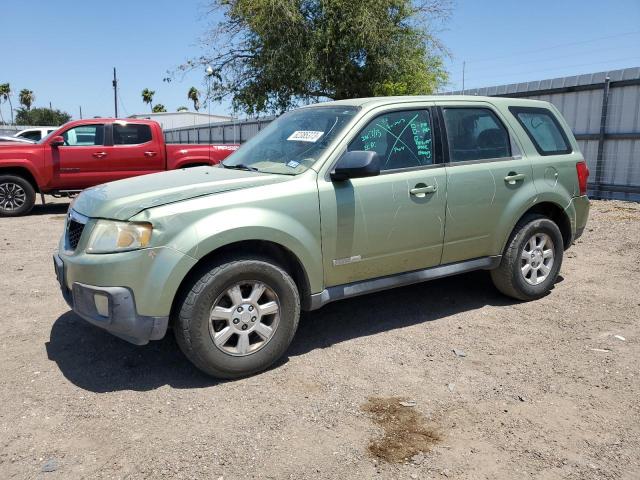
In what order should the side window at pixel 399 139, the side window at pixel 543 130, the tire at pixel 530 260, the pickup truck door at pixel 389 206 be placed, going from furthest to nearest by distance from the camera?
the side window at pixel 543 130, the tire at pixel 530 260, the side window at pixel 399 139, the pickup truck door at pixel 389 206

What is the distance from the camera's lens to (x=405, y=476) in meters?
2.65

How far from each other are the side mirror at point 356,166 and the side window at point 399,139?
25 centimetres

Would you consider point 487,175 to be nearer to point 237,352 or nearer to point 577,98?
point 237,352

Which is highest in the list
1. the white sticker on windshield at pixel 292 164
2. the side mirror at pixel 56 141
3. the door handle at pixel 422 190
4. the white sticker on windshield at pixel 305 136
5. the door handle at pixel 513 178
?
the white sticker on windshield at pixel 305 136

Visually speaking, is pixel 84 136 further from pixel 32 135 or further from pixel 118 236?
pixel 32 135

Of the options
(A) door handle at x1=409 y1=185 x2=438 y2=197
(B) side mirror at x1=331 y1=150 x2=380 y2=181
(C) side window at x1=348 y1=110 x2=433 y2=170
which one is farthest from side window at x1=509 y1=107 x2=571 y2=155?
(B) side mirror at x1=331 y1=150 x2=380 y2=181

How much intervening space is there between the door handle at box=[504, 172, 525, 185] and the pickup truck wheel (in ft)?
7.19

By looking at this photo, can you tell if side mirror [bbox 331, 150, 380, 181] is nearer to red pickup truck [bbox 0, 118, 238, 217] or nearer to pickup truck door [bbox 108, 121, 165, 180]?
red pickup truck [bbox 0, 118, 238, 217]

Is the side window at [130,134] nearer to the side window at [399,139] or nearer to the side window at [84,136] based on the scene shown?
the side window at [84,136]

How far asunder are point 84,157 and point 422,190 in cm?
892

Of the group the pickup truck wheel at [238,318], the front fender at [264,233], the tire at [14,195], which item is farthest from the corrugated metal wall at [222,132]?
the pickup truck wheel at [238,318]

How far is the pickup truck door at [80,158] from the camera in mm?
11031

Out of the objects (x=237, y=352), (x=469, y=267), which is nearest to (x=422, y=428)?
(x=237, y=352)

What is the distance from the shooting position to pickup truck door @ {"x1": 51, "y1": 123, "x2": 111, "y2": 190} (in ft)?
36.2
